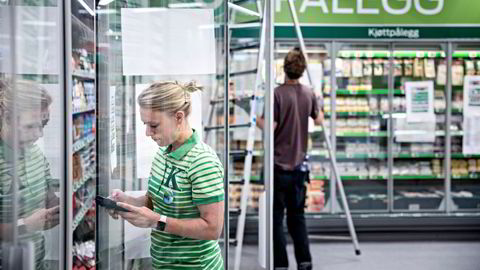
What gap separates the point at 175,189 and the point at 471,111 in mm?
5718

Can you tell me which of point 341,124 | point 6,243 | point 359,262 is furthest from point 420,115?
point 6,243

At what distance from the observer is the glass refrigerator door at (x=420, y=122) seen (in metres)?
6.95

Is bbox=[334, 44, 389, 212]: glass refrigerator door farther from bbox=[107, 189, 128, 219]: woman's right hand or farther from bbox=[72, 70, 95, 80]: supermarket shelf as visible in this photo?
bbox=[107, 189, 128, 219]: woman's right hand

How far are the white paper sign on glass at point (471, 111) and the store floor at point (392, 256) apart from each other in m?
1.19

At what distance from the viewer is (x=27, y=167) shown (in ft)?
5.83

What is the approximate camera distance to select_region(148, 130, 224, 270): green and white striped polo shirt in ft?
6.20

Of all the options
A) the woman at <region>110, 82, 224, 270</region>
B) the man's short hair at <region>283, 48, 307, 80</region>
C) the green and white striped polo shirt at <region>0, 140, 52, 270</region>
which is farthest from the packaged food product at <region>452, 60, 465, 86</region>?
the green and white striped polo shirt at <region>0, 140, 52, 270</region>

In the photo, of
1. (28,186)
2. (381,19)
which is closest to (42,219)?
(28,186)

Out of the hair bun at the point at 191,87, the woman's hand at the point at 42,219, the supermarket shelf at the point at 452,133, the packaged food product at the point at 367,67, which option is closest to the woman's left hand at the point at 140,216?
the woman's hand at the point at 42,219

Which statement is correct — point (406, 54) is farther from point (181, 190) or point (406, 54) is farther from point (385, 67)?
point (181, 190)

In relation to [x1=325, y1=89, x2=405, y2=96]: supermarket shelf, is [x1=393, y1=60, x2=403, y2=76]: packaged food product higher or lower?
higher

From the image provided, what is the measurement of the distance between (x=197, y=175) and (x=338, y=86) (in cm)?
536

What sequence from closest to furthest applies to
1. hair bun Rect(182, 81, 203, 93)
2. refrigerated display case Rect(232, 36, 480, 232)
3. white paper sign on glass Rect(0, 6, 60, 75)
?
white paper sign on glass Rect(0, 6, 60, 75)
hair bun Rect(182, 81, 203, 93)
refrigerated display case Rect(232, 36, 480, 232)

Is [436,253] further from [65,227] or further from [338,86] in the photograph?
[65,227]
